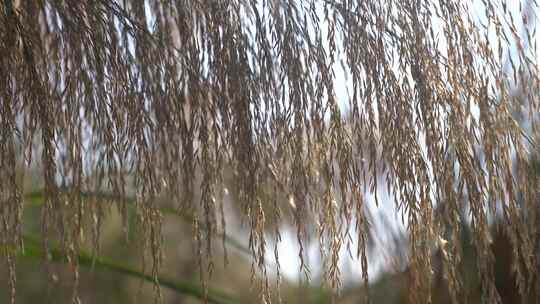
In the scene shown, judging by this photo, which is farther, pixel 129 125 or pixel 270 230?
pixel 270 230

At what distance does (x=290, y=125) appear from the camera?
1.60 m

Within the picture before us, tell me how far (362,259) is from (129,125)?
1.37 feet

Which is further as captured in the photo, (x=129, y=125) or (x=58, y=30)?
(x=58, y=30)

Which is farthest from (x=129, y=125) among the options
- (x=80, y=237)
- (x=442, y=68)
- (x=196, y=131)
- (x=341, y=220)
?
(x=442, y=68)

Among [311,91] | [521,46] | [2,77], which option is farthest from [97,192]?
[521,46]

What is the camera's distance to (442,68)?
1684mm

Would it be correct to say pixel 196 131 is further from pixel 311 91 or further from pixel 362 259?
pixel 362 259

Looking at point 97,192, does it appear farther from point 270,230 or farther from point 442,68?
point 442,68

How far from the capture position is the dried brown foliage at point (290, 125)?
5.22 feet

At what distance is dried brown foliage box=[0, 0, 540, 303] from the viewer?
1.59m

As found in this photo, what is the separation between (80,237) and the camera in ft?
5.61

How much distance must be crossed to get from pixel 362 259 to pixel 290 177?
17 centimetres

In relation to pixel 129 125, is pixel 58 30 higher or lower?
higher

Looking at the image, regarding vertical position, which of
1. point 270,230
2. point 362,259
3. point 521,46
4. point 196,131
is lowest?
point 362,259
